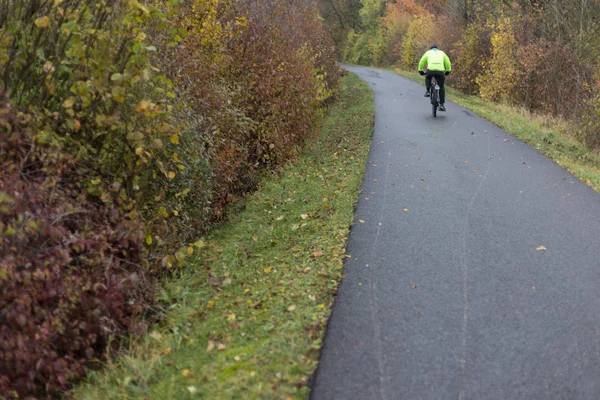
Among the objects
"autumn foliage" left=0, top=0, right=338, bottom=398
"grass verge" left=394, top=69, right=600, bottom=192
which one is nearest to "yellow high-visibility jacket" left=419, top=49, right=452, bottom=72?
"grass verge" left=394, top=69, right=600, bottom=192

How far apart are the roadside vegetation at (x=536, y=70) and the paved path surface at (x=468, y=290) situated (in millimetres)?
2590

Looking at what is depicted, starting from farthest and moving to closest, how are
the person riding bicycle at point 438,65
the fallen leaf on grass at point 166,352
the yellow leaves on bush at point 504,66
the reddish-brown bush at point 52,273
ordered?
1. the yellow leaves on bush at point 504,66
2. the person riding bicycle at point 438,65
3. the fallen leaf on grass at point 166,352
4. the reddish-brown bush at point 52,273

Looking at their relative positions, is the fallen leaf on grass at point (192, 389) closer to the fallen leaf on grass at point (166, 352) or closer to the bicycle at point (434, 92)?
the fallen leaf on grass at point (166, 352)

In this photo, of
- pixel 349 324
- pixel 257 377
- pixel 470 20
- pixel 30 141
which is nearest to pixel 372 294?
pixel 349 324

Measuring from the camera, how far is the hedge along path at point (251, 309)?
13.1 ft

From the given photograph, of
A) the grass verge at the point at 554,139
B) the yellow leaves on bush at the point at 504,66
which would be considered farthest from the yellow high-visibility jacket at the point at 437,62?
the yellow leaves on bush at the point at 504,66

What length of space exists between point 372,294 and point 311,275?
73 centimetres

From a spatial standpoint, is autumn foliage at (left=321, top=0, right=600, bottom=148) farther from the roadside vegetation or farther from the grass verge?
the grass verge

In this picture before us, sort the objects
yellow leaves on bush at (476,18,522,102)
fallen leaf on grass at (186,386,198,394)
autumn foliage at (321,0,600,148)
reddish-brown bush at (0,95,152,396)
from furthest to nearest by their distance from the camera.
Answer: yellow leaves on bush at (476,18,522,102), autumn foliage at (321,0,600,148), reddish-brown bush at (0,95,152,396), fallen leaf on grass at (186,386,198,394)

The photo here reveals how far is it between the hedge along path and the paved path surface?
0.23 m

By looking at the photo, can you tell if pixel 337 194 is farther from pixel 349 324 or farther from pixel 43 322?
pixel 43 322

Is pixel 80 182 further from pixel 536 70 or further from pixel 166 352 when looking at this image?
pixel 536 70

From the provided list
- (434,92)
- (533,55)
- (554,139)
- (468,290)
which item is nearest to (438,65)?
(434,92)

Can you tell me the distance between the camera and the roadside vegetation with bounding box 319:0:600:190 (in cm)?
1399
